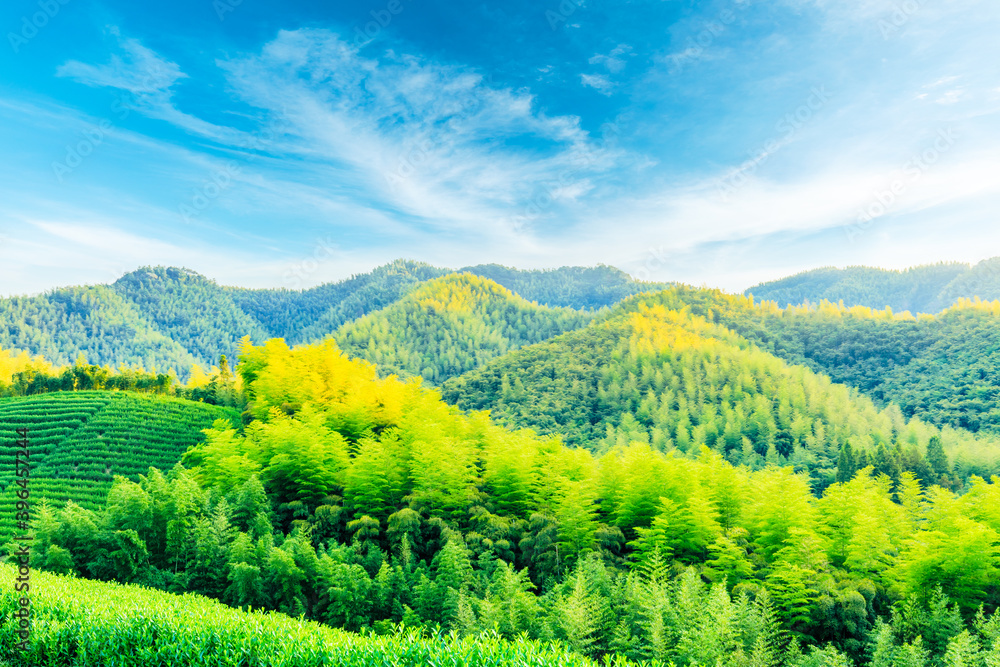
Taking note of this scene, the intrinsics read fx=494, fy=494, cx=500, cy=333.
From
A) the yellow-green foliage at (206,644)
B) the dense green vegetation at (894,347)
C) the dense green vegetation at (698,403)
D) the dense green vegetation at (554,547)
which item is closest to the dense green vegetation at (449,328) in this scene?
the dense green vegetation at (698,403)

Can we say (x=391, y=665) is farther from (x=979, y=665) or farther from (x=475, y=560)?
(x=979, y=665)

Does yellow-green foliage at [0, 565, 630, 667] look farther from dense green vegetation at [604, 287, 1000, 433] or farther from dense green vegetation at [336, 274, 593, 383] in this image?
dense green vegetation at [336, 274, 593, 383]

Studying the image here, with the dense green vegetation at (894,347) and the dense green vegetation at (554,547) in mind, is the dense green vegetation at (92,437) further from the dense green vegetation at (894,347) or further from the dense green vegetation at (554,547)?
the dense green vegetation at (894,347)

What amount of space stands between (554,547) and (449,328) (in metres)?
134

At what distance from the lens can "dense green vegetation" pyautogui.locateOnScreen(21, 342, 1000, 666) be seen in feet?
38.6


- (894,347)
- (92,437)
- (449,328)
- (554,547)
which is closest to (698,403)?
(894,347)

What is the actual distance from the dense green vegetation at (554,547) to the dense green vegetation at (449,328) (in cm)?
10205

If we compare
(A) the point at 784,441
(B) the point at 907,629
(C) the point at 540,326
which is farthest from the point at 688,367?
(C) the point at 540,326

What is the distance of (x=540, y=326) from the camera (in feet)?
553

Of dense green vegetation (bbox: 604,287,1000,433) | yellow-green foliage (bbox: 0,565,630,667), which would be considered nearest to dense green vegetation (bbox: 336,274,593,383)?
dense green vegetation (bbox: 604,287,1000,433)

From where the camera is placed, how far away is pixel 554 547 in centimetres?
1648

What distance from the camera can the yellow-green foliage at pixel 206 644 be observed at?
5.48 metres

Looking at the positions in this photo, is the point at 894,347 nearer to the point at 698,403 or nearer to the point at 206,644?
the point at 698,403

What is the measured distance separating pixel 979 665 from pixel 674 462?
10058 millimetres
